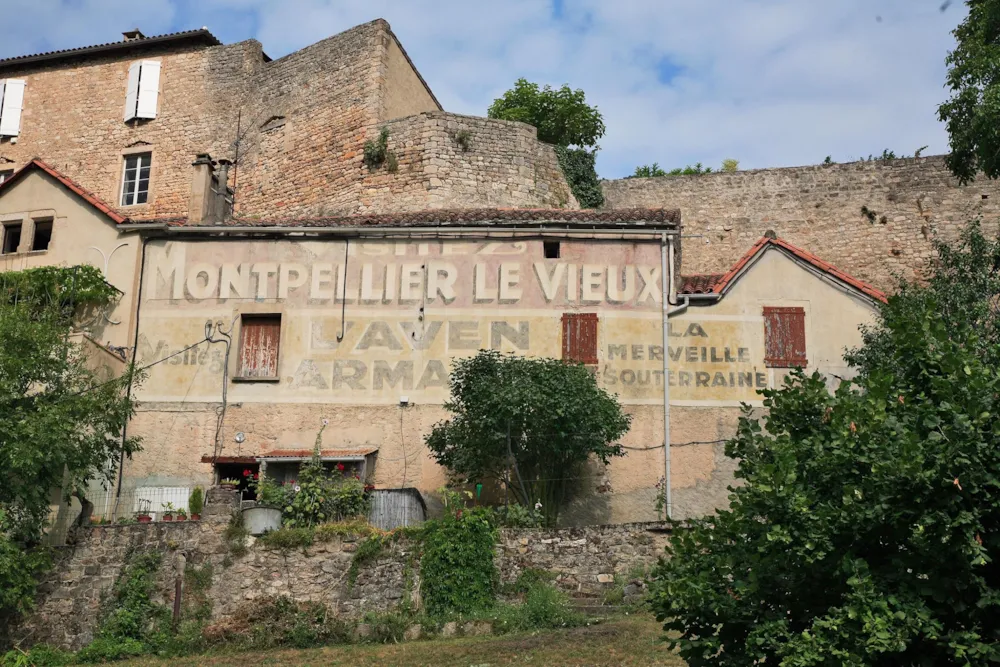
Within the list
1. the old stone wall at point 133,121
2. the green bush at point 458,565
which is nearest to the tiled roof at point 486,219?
the green bush at point 458,565

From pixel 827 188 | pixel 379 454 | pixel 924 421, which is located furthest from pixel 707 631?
pixel 827 188

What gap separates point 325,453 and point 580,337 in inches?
193

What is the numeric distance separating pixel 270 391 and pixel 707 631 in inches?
528

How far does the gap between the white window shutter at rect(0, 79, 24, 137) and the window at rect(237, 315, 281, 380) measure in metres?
17.7

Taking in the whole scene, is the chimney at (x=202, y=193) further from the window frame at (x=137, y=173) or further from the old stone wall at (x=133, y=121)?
the window frame at (x=137, y=173)

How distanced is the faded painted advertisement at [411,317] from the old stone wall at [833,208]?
25.7 feet

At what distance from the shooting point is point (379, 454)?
22.0m

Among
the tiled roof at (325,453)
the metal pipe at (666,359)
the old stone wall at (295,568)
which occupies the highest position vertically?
the metal pipe at (666,359)

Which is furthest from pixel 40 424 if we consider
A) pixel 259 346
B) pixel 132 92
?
pixel 132 92

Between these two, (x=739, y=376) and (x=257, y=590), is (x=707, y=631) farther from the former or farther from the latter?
(x=739, y=376)

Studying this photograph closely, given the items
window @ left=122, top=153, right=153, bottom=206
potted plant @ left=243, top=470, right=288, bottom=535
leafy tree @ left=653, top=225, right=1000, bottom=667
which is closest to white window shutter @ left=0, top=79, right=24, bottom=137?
window @ left=122, top=153, right=153, bottom=206

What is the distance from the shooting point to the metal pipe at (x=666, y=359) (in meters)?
21.6

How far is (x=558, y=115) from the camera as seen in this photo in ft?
129

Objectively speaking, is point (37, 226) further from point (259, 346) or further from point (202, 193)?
point (259, 346)
